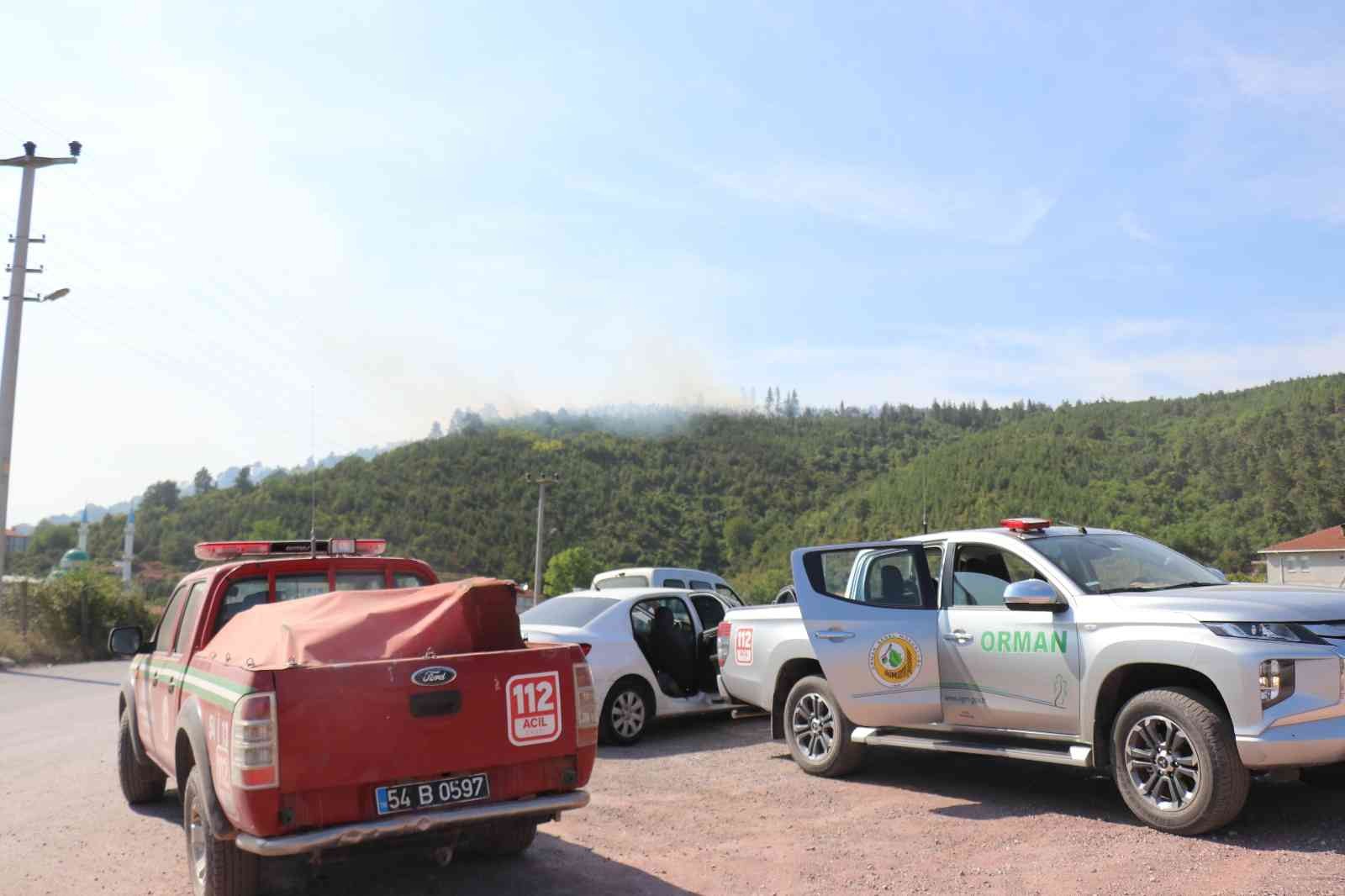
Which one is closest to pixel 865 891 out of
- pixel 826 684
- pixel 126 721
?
pixel 826 684

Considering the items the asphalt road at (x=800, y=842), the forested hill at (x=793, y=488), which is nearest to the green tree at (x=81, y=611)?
the asphalt road at (x=800, y=842)

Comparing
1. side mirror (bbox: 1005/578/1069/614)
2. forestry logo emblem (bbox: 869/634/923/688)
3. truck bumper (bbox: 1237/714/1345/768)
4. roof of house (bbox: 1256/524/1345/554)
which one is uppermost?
roof of house (bbox: 1256/524/1345/554)

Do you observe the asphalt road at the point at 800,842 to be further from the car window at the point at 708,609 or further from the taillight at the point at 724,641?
the car window at the point at 708,609

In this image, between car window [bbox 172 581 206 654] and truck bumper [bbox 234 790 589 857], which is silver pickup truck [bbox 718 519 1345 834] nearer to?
truck bumper [bbox 234 790 589 857]

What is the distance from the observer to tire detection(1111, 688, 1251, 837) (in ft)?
19.6

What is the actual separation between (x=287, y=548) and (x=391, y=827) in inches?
119

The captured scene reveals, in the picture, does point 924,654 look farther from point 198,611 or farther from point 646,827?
point 198,611

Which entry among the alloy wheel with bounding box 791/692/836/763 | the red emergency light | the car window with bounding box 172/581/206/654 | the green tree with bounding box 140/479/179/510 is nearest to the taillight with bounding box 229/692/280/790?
the car window with bounding box 172/581/206/654

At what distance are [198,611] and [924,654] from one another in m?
4.91

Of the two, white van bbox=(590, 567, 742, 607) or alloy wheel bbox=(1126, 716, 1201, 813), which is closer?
alloy wheel bbox=(1126, 716, 1201, 813)

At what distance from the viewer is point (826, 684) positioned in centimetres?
877

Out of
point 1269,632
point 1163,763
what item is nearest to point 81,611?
point 1163,763

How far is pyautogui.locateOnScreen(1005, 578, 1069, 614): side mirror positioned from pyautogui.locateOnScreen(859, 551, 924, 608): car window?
116 centimetres

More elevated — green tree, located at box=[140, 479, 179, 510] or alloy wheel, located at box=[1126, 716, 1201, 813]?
green tree, located at box=[140, 479, 179, 510]
